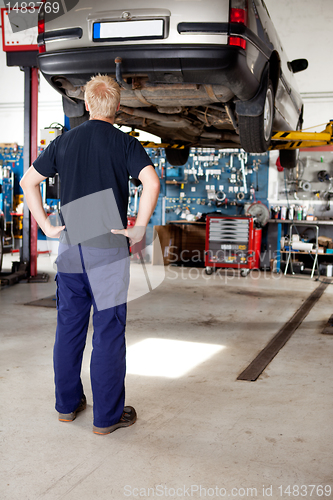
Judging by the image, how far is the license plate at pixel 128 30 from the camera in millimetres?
2830

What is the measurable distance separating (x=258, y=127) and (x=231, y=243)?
13.1 ft

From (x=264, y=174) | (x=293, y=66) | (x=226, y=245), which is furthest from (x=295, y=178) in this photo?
(x=293, y=66)

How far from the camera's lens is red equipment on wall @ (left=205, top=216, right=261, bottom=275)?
24.2ft

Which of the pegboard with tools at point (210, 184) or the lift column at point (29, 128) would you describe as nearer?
the lift column at point (29, 128)

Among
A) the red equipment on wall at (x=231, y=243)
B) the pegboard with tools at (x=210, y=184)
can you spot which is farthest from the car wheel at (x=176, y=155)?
the pegboard with tools at (x=210, y=184)

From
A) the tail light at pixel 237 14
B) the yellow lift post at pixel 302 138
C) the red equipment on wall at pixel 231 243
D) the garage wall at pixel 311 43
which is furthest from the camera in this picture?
the garage wall at pixel 311 43

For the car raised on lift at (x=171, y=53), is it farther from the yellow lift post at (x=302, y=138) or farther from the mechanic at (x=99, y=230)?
the mechanic at (x=99, y=230)

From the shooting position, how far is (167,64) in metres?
2.91

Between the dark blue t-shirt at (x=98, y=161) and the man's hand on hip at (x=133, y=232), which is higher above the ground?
the dark blue t-shirt at (x=98, y=161)

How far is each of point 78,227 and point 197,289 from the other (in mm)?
4102

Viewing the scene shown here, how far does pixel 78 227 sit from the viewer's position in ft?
6.47

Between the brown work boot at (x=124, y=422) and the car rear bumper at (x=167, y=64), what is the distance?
2082mm

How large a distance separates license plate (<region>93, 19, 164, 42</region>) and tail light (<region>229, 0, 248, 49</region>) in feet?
1.41

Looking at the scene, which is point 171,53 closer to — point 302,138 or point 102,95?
point 102,95
